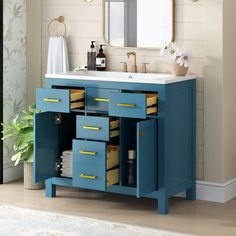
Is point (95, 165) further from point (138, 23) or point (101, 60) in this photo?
point (138, 23)

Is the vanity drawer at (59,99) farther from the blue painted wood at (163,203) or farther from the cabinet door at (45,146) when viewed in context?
the blue painted wood at (163,203)

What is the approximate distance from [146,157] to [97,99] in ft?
1.70

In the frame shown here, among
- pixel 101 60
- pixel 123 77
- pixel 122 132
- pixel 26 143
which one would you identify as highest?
pixel 101 60

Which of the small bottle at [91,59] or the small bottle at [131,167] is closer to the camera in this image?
the small bottle at [131,167]

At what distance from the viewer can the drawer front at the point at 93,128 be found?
4.61m

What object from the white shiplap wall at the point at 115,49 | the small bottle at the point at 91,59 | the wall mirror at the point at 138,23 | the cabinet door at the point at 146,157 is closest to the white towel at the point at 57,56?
the white shiplap wall at the point at 115,49

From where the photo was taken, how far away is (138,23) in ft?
16.7

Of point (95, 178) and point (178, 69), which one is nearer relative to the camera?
point (95, 178)

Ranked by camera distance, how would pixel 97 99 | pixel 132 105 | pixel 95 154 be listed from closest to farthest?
pixel 132 105
pixel 95 154
pixel 97 99

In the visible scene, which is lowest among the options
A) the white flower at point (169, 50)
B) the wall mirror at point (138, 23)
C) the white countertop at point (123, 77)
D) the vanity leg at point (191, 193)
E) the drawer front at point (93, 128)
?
the vanity leg at point (191, 193)

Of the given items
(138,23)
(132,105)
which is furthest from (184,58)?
(132,105)

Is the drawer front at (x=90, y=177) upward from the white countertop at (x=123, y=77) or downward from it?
downward

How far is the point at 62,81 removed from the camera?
4922 mm

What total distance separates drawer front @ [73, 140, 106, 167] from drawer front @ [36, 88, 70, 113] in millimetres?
245
